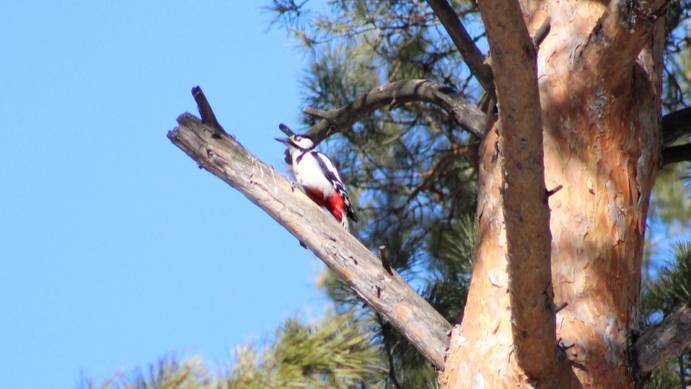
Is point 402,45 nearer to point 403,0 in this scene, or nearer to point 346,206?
point 403,0

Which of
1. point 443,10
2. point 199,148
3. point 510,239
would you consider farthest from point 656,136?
point 199,148

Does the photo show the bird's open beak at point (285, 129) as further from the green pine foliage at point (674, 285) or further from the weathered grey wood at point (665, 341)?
the weathered grey wood at point (665, 341)

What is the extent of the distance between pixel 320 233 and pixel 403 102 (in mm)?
1111

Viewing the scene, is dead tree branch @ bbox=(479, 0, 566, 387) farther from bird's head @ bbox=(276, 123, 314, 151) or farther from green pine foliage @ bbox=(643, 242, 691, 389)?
bird's head @ bbox=(276, 123, 314, 151)

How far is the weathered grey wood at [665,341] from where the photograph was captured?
9.68ft

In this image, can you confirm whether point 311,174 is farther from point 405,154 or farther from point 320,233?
point 320,233

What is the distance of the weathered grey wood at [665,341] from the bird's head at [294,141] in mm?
2067

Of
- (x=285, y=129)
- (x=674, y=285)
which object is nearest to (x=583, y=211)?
(x=674, y=285)

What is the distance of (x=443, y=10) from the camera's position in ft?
11.6

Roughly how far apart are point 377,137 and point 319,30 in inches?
22.9

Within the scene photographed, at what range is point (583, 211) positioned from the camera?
324cm

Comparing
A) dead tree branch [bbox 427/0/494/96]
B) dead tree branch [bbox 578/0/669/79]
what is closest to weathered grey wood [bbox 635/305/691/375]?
dead tree branch [bbox 578/0/669/79]

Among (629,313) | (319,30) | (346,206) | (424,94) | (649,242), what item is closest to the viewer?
(629,313)

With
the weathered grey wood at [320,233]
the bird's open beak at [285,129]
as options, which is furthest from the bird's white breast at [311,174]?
the weathered grey wood at [320,233]
